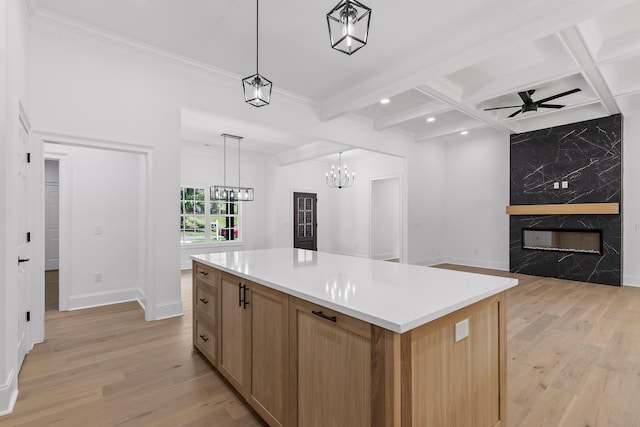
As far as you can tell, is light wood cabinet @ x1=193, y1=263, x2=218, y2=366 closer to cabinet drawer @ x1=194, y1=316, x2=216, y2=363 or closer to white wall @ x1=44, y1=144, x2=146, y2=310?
cabinet drawer @ x1=194, y1=316, x2=216, y2=363

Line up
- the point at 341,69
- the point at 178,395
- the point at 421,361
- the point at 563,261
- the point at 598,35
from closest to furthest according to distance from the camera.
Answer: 1. the point at 421,361
2. the point at 178,395
3. the point at 598,35
4. the point at 341,69
5. the point at 563,261

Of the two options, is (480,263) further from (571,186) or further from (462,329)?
(462,329)

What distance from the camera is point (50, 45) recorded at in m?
2.98

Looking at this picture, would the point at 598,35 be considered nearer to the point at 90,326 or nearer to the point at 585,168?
the point at 585,168

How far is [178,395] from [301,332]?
4.03 feet

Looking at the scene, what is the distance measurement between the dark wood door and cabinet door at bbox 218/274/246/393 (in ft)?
21.0

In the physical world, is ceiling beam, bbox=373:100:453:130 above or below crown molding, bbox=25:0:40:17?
below

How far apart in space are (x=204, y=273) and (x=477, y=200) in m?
6.46

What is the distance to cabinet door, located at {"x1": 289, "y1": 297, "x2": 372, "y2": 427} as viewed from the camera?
1192 millimetres

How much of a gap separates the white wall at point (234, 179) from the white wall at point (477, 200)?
181 inches

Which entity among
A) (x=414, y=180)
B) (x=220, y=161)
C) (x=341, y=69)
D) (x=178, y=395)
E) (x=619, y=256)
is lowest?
(x=178, y=395)

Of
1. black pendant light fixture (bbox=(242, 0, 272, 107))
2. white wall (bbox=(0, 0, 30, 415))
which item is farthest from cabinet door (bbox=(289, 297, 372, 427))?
white wall (bbox=(0, 0, 30, 415))

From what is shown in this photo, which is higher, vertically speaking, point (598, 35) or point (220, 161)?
point (598, 35)

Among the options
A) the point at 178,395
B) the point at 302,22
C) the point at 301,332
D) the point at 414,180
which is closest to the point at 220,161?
the point at 414,180
